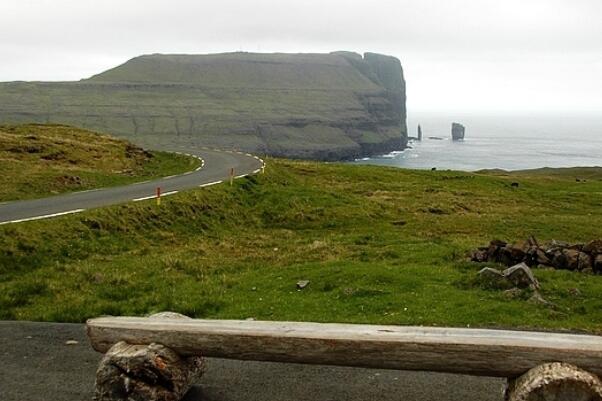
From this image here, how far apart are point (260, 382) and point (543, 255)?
46.8ft

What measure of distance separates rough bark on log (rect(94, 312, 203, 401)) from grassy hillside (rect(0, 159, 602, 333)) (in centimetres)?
540

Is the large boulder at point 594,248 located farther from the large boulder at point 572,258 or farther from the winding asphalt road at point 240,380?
the winding asphalt road at point 240,380

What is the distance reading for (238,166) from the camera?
182 feet

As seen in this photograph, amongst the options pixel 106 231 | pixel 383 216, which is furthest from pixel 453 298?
pixel 383 216

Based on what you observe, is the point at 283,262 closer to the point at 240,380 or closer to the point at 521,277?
the point at 521,277

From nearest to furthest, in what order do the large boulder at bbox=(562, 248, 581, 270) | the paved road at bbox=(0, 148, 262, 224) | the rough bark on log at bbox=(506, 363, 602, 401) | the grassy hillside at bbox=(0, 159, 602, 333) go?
the rough bark on log at bbox=(506, 363, 602, 401) → the grassy hillside at bbox=(0, 159, 602, 333) → the large boulder at bbox=(562, 248, 581, 270) → the paved road at bbox=(0, 148, 262, 224)

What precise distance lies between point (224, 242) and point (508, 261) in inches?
541

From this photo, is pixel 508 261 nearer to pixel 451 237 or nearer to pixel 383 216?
pixel 451 237

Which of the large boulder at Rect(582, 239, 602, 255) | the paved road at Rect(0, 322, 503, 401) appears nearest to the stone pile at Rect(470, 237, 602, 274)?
the large boulder at Rect(582, 239, 602, 255)

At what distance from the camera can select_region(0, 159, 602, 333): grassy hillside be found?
1531 cm

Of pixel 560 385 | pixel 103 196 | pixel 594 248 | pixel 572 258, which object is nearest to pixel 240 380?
pixel 560 385

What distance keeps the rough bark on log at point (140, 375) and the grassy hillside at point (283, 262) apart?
17.7 feet

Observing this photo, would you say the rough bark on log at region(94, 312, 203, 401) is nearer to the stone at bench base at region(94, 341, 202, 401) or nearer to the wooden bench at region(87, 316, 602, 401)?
the stone at bench base at region(94, 341, 202, 401)

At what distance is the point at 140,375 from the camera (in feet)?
31.2
